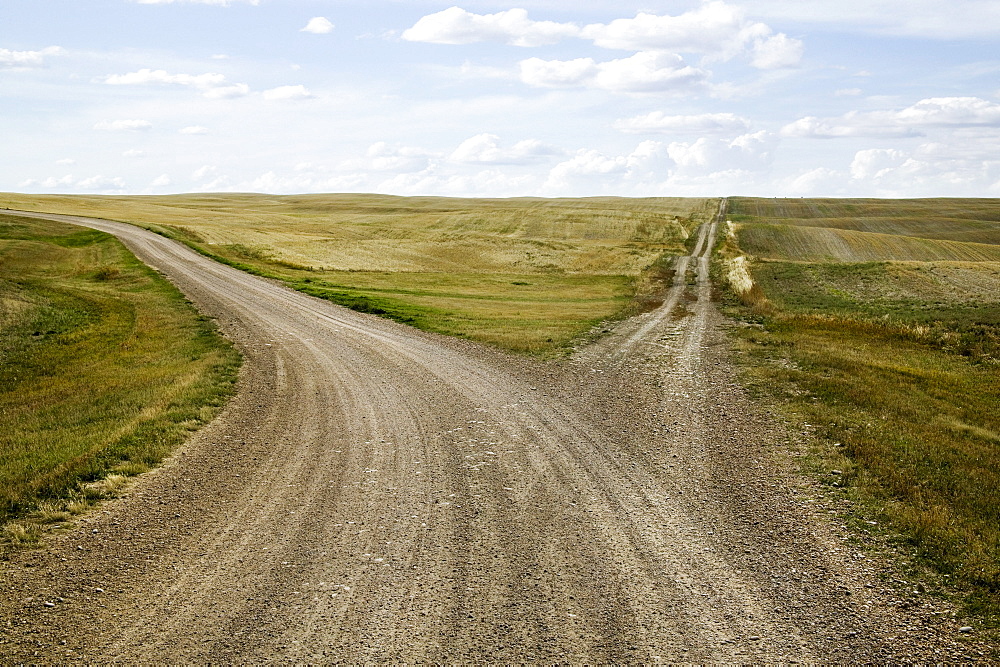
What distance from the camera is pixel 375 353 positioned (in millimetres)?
22812

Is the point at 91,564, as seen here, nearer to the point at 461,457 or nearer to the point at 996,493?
the point at 461,457

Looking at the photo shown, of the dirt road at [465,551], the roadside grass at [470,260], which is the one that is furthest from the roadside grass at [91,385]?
the roadside grass at [470,260]

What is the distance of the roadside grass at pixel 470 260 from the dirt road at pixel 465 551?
9963mm

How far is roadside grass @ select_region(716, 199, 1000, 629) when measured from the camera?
A: 9.69m

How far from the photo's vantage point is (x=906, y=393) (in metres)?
18.8

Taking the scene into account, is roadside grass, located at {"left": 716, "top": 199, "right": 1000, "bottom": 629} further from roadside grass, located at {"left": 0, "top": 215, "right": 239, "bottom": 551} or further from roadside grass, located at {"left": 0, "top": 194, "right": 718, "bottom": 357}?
roadside grass, located at {"left": 0, "top": 215, "right": 239, "bottom": 551}

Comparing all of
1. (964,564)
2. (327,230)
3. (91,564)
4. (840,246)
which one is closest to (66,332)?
(91,564)

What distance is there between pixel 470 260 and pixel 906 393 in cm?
5191

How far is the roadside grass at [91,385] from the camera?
11.2m

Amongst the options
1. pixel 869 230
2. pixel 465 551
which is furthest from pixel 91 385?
pixel 869 230

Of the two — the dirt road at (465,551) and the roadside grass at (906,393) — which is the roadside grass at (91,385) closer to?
the dirt road at (465,551)

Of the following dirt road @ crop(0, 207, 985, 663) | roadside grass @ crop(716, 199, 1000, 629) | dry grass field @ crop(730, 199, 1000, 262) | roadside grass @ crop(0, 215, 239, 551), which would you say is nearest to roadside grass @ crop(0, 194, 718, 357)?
roadside grass @ crop(716, 199, 1000, 629)

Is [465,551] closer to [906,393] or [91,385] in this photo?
[906,393]

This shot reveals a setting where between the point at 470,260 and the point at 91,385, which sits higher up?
the point at 470,260
